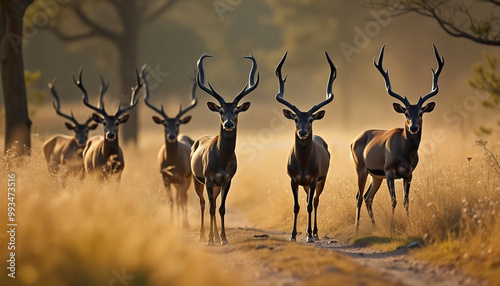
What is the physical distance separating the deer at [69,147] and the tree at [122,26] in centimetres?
731

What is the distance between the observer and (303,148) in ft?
41.1

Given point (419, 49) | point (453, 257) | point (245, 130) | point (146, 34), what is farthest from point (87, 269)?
point (245, 130)

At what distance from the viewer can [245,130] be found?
51438mm

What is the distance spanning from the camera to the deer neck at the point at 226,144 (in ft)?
39.6

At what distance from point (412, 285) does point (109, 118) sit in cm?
922

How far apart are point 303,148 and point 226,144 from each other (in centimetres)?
148

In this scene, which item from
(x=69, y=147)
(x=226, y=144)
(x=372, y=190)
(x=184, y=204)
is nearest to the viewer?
(x=226, y=144)

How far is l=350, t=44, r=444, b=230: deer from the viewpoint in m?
12.4

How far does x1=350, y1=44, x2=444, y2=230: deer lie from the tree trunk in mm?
14080

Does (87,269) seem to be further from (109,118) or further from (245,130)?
(245,130)
